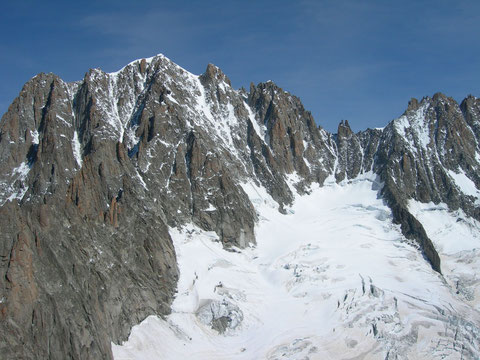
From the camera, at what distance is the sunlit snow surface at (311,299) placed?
268 feet

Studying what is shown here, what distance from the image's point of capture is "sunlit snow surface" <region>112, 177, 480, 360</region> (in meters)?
81.6

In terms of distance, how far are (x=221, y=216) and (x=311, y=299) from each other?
29690 mm

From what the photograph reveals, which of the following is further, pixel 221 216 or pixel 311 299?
pixel 221 216

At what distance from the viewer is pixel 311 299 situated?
98.7m

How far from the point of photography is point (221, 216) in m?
117

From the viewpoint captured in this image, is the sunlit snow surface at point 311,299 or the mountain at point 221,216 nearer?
the mountain at point 221,216

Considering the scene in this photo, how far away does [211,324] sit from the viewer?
3435 inches

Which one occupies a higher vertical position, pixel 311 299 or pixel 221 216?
pixel 221 216

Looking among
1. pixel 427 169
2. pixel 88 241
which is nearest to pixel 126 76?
pixel 88 241

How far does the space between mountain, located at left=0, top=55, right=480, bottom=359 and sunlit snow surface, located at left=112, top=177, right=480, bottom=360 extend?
0.41 meters

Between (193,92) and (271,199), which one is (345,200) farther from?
(193,92)

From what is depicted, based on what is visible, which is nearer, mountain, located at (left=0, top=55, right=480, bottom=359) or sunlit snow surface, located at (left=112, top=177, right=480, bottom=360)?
mountain, located at (left=0, top=55, right=480, bottom=359)

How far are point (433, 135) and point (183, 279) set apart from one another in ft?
360

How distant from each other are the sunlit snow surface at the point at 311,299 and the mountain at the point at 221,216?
415 mm
